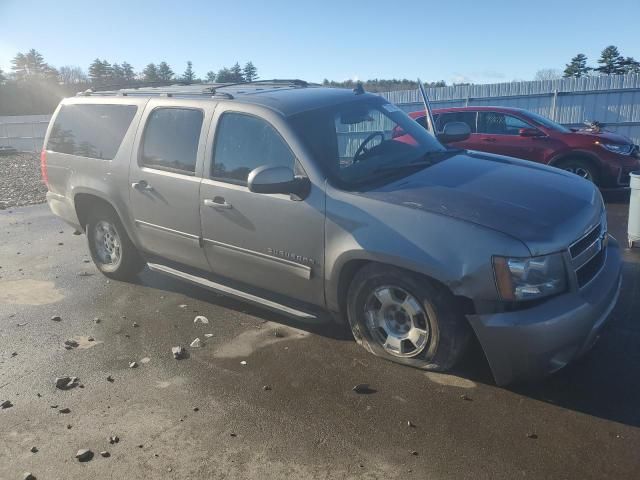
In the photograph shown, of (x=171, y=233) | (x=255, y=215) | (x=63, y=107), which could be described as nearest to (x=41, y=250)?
(x=63, y=107)

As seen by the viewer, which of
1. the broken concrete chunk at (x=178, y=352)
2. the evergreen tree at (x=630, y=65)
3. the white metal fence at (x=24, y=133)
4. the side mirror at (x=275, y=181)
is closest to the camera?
the side mirror at (x=275, y=181)

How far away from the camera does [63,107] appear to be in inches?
241

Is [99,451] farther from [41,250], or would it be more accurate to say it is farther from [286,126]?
[41,250]

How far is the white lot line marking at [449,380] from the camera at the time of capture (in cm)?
365

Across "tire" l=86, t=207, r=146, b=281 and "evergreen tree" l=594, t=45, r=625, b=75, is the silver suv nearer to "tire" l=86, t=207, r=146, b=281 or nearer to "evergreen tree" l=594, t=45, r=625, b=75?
"tire" l=86, t=207, r=146, b=281

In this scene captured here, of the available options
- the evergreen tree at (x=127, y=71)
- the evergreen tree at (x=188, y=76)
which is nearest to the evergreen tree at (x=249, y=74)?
the evergreen tree at (x=188, y=76)

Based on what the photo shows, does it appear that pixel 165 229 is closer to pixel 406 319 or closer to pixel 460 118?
pixel 406 319

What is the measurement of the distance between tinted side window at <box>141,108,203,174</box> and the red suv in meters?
5.97

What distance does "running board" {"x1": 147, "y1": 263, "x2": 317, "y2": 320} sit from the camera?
4.19 m

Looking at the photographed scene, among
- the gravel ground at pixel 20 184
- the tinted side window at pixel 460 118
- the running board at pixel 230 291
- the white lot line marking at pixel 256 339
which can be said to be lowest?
the white lot line marking at pixel 256 339

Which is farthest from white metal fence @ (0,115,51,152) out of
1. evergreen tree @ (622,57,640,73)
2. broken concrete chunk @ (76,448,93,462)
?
evergreen tree @ (622,57,640,73)

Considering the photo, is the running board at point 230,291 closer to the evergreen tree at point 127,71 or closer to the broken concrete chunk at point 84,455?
the broken concrete chunk at point 84,455

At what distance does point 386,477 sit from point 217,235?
94.6 inches

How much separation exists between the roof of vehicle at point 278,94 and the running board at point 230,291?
1491 mm
